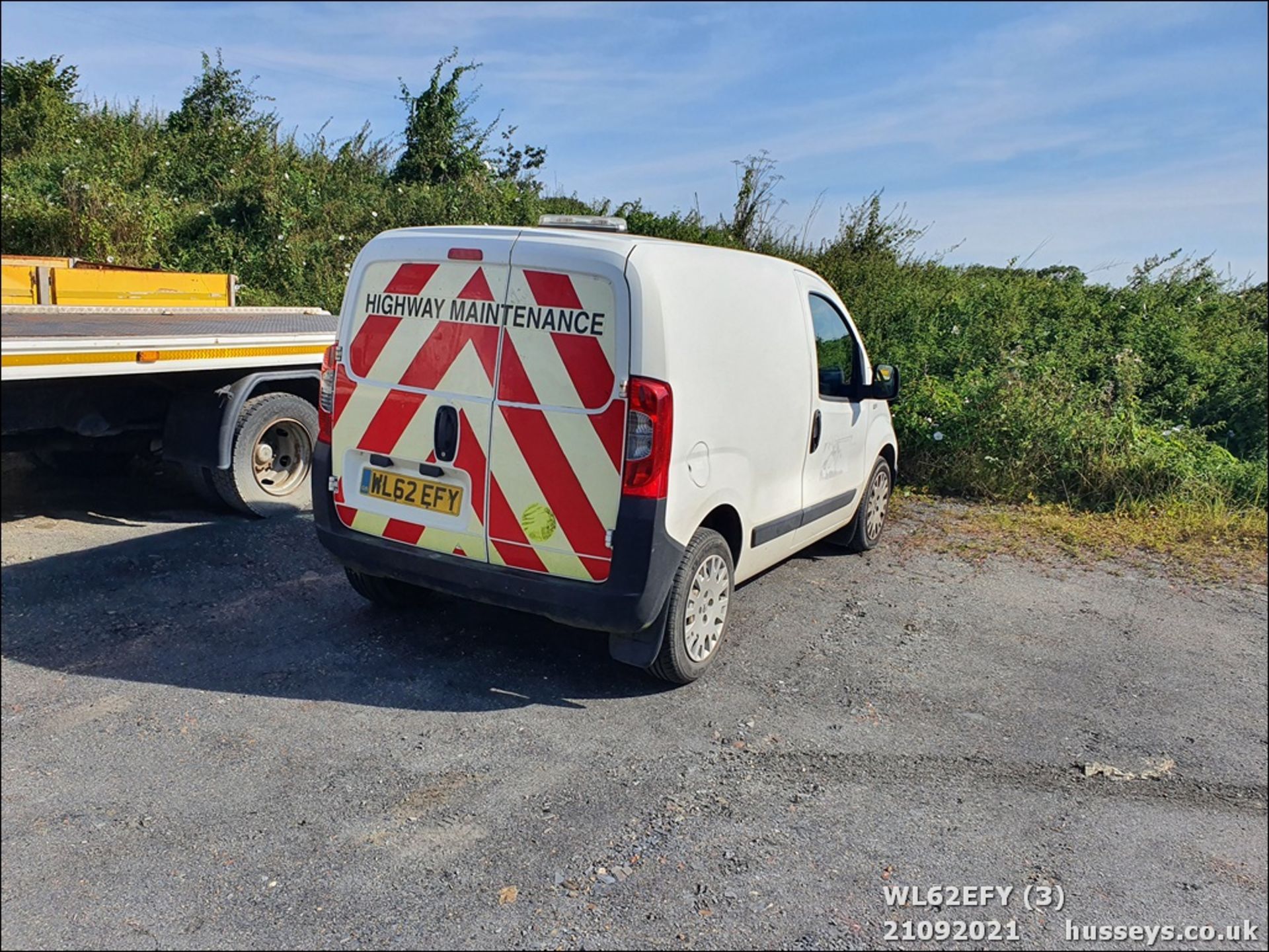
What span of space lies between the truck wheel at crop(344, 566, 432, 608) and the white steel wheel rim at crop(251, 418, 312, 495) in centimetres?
196

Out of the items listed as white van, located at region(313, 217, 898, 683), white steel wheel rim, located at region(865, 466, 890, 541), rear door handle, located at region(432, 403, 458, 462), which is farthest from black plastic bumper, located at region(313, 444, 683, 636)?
white steel wheel rim, located at region(865, 466, 890, 541)

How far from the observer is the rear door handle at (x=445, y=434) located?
13.2 ft

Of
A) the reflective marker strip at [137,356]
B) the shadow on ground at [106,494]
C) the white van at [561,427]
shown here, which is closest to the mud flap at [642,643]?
the white van at [561,427]

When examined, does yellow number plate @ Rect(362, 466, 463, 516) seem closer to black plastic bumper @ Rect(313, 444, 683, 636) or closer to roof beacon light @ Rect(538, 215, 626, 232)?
black plastic bumper @ Rect(313, 444, 683, 636)

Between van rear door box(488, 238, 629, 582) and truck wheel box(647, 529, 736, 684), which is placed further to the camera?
truck wheel box(647, 529, 736, 684)

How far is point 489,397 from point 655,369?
714 millimetres

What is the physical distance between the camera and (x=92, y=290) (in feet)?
22.3

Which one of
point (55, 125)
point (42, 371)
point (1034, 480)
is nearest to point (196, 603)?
point (42, 371)

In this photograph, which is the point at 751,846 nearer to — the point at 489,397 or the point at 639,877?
the point at 639,877

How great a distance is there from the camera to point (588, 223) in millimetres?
4629

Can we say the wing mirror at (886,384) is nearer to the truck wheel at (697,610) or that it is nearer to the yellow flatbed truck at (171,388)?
the truck wheel at (697,610)

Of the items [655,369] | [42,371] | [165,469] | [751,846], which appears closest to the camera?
[751,846]

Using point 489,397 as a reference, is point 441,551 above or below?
below

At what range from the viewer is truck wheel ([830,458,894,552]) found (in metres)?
6.38
